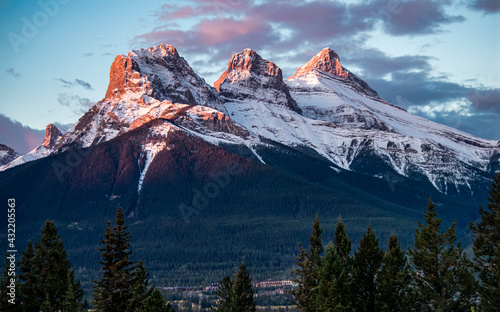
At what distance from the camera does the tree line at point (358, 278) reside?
93125 mm

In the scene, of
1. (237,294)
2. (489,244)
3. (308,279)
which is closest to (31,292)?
(237,294)

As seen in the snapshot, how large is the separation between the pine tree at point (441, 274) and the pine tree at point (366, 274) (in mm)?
5371

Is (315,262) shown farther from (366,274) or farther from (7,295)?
(7,295)

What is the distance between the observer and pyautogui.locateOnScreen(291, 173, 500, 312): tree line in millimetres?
94938

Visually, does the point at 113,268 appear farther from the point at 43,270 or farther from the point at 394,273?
the point at 394,273

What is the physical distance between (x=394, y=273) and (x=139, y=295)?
32.8m

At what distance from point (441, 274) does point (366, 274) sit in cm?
989

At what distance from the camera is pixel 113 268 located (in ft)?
286

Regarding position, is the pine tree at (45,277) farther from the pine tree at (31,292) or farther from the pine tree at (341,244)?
the pine tree at (341,244)

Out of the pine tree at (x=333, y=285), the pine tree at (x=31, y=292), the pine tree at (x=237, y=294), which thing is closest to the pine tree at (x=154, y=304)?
the pine tree at (x=237, y=294)

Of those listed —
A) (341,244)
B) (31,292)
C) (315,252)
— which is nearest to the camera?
(341,244)

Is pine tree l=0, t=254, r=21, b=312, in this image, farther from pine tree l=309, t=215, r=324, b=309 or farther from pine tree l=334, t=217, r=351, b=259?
pine tree l=334, t=217, r=351, b=259

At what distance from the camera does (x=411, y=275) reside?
10156 cm

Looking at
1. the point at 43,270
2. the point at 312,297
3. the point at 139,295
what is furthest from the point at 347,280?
the point at 43,270
